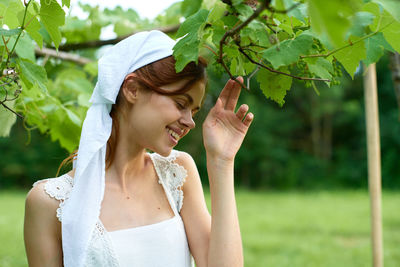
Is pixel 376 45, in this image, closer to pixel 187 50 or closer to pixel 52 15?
pixel 187 50

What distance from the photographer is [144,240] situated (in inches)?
66.0

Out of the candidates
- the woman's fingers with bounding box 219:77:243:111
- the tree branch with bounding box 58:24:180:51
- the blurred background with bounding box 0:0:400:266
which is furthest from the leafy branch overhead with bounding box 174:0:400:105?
the blurred background with bounding box 0:0:400:266

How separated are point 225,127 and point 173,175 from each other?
14.4 inches

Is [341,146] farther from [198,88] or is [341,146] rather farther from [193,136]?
[198,88]

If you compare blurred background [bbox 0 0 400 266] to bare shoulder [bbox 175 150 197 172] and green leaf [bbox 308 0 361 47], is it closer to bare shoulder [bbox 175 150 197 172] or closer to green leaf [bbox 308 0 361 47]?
bare shoulder [bbox 175 150 197 172]

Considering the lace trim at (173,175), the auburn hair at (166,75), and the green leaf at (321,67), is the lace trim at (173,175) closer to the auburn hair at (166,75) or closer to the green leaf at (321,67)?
the auburn hair at (166,75)

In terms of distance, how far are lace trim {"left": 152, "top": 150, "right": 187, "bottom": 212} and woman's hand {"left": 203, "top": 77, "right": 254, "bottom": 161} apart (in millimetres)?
293

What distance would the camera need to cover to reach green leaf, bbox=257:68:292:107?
130 cm

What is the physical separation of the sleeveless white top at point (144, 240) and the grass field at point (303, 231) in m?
5.31

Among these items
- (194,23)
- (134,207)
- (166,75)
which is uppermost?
(194,23)

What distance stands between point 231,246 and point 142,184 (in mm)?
437

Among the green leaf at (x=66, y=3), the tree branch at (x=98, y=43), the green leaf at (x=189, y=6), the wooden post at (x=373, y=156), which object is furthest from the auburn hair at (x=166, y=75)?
the tree branch at (x=98, y=43)

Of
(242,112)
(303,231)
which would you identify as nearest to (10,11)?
(242,112)

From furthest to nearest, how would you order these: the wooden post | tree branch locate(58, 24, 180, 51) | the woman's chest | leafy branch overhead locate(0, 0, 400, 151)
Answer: tree branch locate(58, 24, 180, 51)
the wooden post
the woman's chest
leafy branch overhead locate(0, 0, 400, 151)
